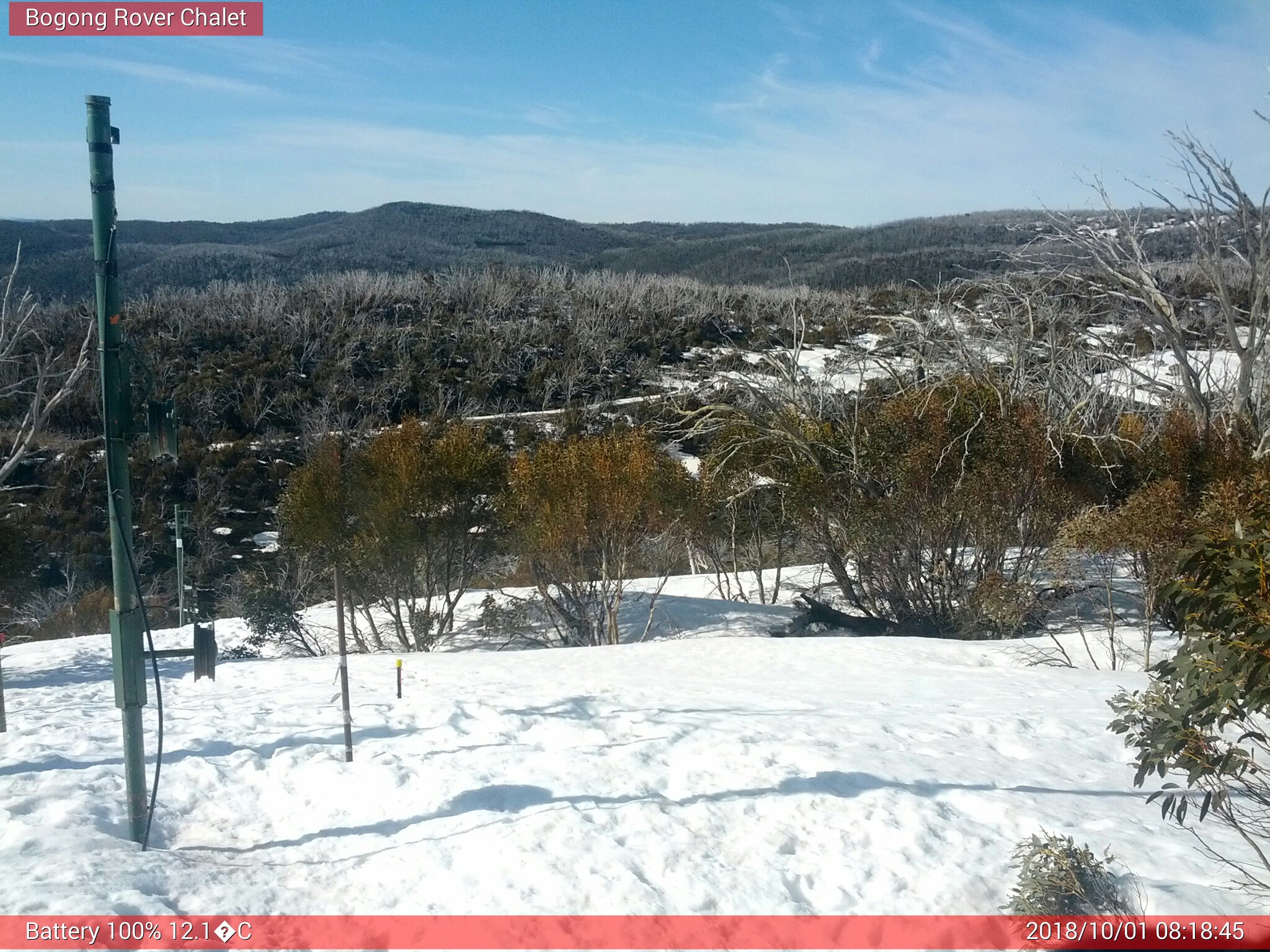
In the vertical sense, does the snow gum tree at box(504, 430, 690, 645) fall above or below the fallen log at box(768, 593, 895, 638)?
above

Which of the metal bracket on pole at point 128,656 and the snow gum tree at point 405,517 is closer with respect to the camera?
the metal bracket on pole at point 128,656

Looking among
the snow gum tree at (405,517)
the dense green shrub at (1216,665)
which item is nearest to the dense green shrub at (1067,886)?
the dense green shrub at (1216,665)

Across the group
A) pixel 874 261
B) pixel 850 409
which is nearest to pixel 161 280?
pixel 874 261

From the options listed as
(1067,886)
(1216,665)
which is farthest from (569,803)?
(1216,665)

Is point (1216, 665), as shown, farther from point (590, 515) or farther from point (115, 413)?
point (590, 515)

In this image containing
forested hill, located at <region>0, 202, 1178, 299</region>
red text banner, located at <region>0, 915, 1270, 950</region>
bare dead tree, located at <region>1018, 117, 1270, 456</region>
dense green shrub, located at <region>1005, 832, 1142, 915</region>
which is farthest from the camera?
forested hill, located at <region>0, 202, 1178, 299</region>

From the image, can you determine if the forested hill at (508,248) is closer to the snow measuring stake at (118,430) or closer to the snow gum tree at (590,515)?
the snow gum tree at (590,515)

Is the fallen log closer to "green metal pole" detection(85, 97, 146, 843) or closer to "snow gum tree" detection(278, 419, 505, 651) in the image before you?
"snow gum tree" detection(278, 419, 505, 651)

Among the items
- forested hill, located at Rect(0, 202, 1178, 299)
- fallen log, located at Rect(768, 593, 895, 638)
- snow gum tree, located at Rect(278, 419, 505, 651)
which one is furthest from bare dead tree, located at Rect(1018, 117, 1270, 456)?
forested hill, located at Rect(0, 202, 1178, 299)
